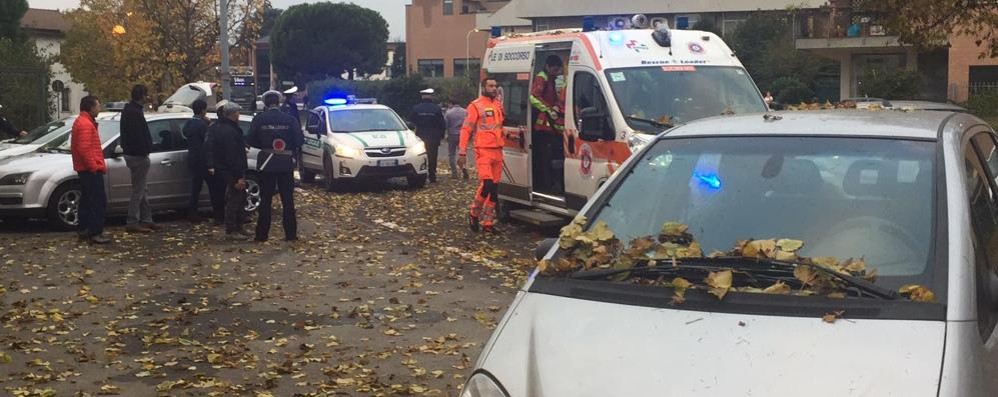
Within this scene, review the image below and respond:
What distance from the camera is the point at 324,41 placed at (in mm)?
78500

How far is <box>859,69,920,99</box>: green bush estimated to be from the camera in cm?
3494

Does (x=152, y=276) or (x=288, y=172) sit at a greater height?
(x=288, y=172)

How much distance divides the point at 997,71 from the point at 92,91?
3226cm

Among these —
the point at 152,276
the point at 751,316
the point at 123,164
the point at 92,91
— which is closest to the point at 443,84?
the point at 92,91

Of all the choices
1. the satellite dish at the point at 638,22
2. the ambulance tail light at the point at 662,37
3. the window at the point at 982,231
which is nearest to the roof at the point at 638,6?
the satellite dish at the point at 638,22

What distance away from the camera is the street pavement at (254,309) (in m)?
6.71

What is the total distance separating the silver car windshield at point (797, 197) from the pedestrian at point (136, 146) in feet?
30.8

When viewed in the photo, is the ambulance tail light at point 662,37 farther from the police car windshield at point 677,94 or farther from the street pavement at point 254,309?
the street pavement at point 254,309

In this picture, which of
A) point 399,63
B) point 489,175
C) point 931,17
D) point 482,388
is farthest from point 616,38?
point 399,63

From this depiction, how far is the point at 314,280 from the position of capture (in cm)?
1014

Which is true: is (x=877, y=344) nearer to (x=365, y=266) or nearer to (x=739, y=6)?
(x=365, y=266)

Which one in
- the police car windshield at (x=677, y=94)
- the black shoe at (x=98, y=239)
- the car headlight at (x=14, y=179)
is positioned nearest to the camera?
the police car windshield at (x=677, y=94)

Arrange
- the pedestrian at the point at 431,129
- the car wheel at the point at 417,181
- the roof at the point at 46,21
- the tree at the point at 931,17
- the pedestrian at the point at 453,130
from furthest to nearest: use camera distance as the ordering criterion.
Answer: the roof at the point at 46,21, the pedestrian at the point at 453,130, the pedestrian at the point at 431,129, the car wheel at the point at 417,181, the tree at the point at 931,17

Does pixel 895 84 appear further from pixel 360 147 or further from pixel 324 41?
pixel 324 41
